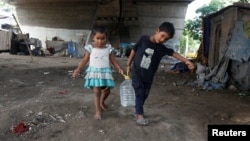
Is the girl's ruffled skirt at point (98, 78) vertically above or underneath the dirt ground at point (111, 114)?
above

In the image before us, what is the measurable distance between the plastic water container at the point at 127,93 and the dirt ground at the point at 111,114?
11 cm

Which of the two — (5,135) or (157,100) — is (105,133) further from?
(157,100)

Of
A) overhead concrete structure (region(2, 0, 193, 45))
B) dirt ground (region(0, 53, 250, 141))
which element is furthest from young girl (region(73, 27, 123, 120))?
overhead concrete structure (region(2, 0, 193, 45))

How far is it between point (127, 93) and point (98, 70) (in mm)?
776

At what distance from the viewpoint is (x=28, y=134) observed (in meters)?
3.38

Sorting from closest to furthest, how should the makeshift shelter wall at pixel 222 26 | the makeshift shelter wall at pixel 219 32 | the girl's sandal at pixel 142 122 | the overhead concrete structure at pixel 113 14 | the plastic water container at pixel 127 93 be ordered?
the girl's sandal at pixel 142 122 < the plastic water container at pixel 127 93 < the makeshift shelter wall at pixel 222 26 < the makeshift shelter wall at pixel 219 32 < the overhead concrete structure at pixel 113 14

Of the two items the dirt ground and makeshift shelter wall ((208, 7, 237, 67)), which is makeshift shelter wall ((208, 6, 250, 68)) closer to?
makeshift shelter wall ((208, 7, 237, 67))

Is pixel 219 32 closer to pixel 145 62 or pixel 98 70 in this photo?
pixel 145 62

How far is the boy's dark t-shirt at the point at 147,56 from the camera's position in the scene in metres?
3.58

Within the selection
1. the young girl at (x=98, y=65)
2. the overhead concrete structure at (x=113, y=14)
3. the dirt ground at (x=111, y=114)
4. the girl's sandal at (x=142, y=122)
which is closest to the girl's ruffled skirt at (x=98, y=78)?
the young girl at (x=98, y=65)

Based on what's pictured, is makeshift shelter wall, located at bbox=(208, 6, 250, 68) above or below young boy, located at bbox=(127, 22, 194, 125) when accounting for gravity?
above

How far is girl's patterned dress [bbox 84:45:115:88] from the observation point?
3734 millimetres

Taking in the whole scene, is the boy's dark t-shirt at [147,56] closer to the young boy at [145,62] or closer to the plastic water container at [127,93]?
the young boy at [145,62]

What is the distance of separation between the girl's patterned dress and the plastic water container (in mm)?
432
